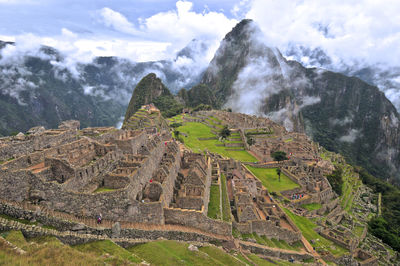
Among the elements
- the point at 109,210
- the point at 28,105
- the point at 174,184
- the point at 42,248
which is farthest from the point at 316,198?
the point at 28,105

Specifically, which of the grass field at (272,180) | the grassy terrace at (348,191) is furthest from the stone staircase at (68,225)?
the grassy terrace at (348,191)

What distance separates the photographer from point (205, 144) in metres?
61.3

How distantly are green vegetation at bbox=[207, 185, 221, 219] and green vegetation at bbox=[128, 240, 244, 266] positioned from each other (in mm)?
4754

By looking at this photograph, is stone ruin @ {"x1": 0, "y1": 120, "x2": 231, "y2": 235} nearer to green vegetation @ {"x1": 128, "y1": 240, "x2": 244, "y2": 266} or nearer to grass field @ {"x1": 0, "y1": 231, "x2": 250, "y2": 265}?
green vegetation @ {"x1": 128, "y1": 240, "x2": 244, "y2": 266}

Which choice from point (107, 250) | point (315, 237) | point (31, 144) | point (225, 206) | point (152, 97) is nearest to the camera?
point (107, 250)

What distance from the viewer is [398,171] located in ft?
563

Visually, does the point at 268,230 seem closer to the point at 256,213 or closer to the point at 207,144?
the point at 256,213

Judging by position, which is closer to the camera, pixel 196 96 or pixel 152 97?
pixel 152 97

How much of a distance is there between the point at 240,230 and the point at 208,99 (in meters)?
152

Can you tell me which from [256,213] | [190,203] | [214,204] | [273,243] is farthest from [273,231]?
[190,203]

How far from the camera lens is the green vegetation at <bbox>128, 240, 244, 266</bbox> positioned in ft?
43.8

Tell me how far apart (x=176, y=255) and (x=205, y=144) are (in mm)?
47520

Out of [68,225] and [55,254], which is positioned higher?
[55,254]

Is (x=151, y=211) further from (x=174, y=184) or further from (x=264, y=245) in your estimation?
(x=264, y=245)
